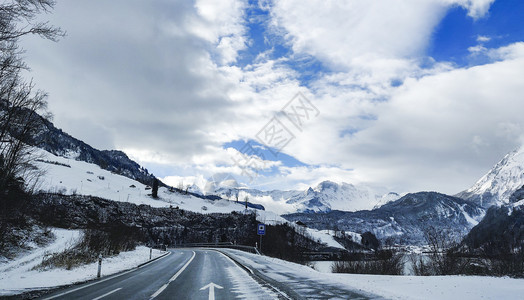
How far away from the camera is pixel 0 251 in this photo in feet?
71.0

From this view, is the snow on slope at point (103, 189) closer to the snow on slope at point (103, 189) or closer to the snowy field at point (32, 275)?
the snow on slope at point (103, 189)

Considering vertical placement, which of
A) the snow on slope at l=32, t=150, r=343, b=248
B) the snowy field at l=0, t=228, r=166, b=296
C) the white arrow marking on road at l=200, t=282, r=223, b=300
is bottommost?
the snowy field at l=0, t=228, r=166, b=296

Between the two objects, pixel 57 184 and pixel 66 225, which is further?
pixel 57 184

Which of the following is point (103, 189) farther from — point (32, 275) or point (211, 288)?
point (211, 288)

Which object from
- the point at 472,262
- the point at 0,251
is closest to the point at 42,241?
the point at 0,251

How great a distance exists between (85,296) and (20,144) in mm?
19923

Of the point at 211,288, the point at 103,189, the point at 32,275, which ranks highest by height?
the point at 103,189

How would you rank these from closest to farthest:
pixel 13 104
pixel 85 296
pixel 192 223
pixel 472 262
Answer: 1. pixel 85 296
2. pixel 13 104
3. pixel 472 262
4. pixel 192 223

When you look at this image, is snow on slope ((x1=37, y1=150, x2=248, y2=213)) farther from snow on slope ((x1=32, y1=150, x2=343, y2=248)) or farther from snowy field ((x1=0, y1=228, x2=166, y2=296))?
snowy field ((x1=0, y1=228, x2=166, y2=296))

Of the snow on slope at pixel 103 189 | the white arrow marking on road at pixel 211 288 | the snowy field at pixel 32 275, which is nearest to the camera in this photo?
the white arrow marking on road at pixel 211 288

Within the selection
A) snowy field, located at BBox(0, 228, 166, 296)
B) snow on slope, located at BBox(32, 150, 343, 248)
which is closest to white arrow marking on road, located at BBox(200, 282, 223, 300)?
snowy field, located at BBox(0, 228, 166, 296)

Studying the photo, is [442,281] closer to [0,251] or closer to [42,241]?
[0,251]

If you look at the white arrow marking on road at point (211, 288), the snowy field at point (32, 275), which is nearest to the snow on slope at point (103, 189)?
the snowy field at point (32, 275)

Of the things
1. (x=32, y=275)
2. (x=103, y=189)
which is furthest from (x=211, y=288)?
(x=103, y=189)
